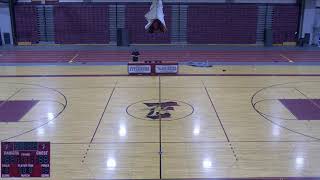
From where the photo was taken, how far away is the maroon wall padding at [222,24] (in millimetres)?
27578

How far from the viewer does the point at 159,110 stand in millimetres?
12102

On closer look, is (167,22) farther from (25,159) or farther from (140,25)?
(25,159)

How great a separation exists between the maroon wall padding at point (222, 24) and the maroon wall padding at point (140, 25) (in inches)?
65.8

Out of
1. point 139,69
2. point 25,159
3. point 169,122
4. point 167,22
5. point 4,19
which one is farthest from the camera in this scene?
point 167,22

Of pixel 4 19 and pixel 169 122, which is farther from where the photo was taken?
pixel 4 19

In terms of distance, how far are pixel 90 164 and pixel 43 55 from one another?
54.5ft

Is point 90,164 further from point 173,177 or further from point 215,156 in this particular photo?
point 215,156

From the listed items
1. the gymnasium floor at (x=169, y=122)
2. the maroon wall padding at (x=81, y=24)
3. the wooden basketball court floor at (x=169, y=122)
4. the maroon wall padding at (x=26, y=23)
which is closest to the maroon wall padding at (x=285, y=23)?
the gymnasium floor at (x=169, y=122)

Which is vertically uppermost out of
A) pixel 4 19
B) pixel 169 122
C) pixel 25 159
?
pixel 4 19

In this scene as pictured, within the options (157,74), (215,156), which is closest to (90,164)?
(215,156)

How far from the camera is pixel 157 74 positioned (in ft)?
57.2

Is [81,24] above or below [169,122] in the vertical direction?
above

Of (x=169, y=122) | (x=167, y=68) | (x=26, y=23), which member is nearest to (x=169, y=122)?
(x=169, y=122)

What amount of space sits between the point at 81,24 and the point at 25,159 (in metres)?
23.1
